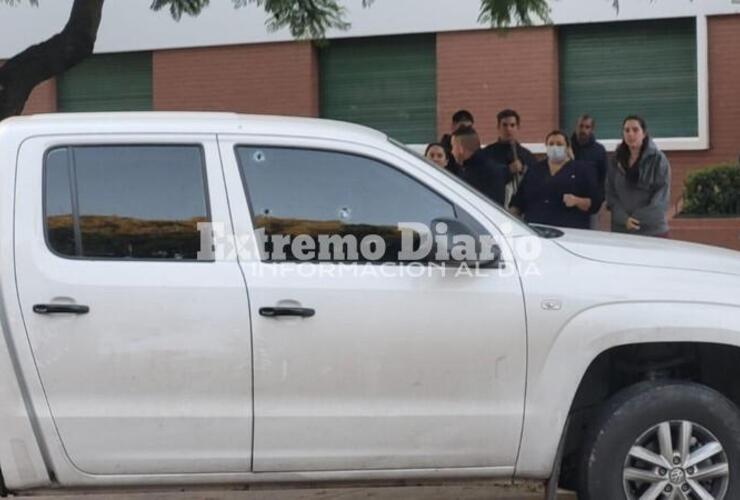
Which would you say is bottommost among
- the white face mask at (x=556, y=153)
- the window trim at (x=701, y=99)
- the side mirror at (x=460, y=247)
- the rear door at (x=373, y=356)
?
the rear door at (x=373, y=356)

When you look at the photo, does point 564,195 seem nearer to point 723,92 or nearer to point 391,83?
point 723,92

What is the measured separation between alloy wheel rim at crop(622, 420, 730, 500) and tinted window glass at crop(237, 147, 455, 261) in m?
1.28

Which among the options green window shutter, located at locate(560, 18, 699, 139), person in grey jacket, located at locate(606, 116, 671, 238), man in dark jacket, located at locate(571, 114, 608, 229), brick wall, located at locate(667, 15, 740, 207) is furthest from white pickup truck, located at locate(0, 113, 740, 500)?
green window shutter, located at locate(560, 18, 699, 139)

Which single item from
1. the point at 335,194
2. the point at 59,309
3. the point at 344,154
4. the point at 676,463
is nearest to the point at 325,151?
the point at 344,154

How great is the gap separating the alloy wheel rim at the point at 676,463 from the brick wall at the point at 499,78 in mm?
9175

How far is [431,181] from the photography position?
4.55 meters

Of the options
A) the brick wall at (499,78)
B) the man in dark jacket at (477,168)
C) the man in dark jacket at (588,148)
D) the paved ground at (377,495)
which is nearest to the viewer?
the paved ground at (377,495)

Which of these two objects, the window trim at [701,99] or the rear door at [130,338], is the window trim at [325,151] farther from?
the window trim at [701,99]

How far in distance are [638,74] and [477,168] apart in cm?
563

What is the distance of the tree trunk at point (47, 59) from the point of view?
834 cm

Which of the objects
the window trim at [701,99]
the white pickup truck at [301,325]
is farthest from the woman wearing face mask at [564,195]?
the window trim at [701,99]

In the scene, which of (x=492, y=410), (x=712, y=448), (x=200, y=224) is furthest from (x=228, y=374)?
(x=712, y=448)

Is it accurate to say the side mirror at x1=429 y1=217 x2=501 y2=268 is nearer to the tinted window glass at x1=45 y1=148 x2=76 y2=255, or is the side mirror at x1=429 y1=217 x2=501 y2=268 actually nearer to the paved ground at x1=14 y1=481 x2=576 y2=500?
the tinted window glass at x1=45 y1=148 x2=76 y2=255

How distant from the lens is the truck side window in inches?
174
